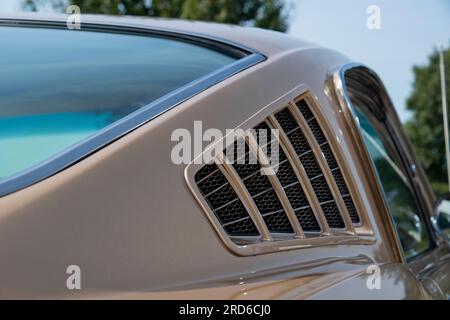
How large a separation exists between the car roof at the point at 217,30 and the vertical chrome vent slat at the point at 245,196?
593mm

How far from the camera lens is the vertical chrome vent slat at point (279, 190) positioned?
1.84m

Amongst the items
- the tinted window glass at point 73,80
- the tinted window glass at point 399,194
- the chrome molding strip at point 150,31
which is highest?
the chrome molding strip at point 150,31

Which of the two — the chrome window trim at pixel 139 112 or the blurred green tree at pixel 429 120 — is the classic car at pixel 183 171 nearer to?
the chrome window trim at pixel 139 112

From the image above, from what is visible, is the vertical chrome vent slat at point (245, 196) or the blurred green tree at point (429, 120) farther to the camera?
the blurred green tree at point (429, 120)

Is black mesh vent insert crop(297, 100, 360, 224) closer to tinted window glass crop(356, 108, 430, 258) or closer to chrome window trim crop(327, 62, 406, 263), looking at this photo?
chrome window trim crop(327, 62, 406, 263)

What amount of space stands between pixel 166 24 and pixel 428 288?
1.26 meters

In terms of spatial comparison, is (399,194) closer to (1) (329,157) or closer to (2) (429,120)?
(1) (329,157)

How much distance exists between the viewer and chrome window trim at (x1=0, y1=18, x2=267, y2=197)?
1.50 m

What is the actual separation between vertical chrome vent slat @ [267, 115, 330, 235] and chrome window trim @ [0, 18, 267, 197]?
8.1 inches

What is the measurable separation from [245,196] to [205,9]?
58.4 ft

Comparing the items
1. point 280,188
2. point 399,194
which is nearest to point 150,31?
point 280,188

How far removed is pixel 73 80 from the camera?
2.00 metres

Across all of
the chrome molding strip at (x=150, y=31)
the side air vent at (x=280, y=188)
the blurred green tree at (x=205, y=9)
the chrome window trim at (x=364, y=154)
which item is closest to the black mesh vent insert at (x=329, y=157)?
the side air vent at (x=280, y=188)
